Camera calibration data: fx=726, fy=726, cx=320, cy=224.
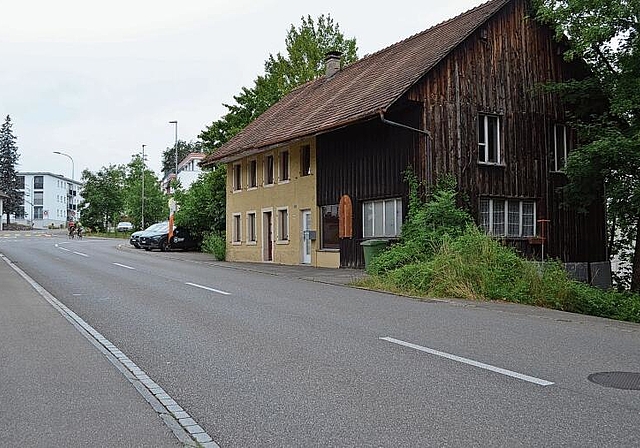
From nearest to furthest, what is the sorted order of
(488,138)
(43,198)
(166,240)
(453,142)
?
(453,142), (488,138), (166,240), (43,198)

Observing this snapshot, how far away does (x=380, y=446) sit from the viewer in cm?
488

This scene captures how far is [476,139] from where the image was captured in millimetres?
23125

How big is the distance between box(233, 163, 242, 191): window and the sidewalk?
924 inches

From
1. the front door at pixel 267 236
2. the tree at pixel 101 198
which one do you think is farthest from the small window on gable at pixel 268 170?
the tree at pixel 101 198

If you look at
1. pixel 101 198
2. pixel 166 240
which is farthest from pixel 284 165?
pixel 101 198

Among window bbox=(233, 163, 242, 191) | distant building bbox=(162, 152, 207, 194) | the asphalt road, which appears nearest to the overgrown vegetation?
the asphalt road

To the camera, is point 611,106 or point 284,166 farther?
A: point 284,166

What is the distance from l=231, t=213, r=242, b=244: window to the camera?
110 ft

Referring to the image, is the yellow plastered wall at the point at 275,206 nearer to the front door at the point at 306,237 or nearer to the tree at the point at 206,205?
the front door at the point at 306,237

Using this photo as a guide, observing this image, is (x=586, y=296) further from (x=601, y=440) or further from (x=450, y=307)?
(x=601, y=440)

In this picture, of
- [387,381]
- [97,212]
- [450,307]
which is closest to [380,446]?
[387,381]

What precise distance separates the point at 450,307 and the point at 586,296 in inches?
179

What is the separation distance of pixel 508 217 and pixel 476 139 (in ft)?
8.98

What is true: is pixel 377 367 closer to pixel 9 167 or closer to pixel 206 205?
pixel 206 205
